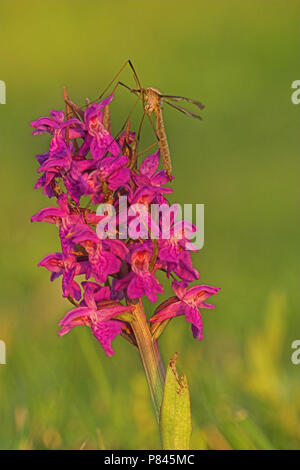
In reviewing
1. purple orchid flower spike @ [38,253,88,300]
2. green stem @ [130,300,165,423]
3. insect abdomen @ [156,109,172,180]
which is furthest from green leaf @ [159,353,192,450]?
insect abdomen @ [156,109,172,180]

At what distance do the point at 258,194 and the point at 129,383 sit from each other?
3649 millimetres

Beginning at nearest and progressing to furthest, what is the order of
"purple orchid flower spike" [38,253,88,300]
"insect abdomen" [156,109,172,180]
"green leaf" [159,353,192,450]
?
1. "green leaf" [159,353,192,450]
2. "purple orchid flower spike" [38,253,88,300]
3. "insect abdomen" [156,109,172,180]

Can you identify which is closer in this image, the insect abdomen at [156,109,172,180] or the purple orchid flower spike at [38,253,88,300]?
the purple orchid flower spike at [38,253,88,300]

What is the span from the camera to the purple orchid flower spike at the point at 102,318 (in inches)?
66.2

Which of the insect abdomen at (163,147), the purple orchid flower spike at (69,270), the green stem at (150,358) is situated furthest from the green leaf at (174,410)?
the insect abdomen at (163,147)

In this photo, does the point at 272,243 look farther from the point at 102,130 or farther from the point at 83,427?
the point at 102,130

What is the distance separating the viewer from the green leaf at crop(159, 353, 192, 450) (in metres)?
1.59

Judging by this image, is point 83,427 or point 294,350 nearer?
point 83,427

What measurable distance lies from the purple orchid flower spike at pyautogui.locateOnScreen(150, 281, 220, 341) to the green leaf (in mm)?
154

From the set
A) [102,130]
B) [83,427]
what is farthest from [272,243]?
[102,130]

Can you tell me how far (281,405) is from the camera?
2.73 metres

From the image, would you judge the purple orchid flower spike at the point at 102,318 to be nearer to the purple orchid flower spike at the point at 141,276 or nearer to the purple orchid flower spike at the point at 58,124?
the purple orchid flower spike at the point at 141,276

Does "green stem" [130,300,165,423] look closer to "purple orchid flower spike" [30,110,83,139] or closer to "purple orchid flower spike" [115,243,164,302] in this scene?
"purple orchid flower spike" [115,243,164,302]
